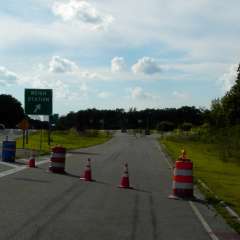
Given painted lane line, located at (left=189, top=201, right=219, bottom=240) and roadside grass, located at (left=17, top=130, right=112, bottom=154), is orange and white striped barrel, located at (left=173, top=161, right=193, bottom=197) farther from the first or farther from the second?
roadside grass, located at (left=17, top=130, right=112, bottom=154)

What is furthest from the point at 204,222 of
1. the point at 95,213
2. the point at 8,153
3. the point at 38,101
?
the point at 38,101

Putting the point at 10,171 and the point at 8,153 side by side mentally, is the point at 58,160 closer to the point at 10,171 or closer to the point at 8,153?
the point at 10,171

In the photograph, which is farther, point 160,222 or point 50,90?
point 50,90

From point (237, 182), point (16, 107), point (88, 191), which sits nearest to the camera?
point (88, 191)

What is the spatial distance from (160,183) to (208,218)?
9052mm

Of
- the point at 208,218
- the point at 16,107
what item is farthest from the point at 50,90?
the point at 16,107

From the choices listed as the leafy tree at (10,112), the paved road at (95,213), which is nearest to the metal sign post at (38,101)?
the paved road at (95,213)

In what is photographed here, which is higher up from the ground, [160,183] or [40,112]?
[40,112]

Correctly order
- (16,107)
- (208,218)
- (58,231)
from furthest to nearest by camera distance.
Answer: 1. (16,107)
2. (208,218)
3. (58,231)

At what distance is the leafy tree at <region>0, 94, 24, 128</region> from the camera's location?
180m

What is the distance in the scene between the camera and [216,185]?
77.9ft

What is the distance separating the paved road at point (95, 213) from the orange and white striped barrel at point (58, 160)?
386 centimetres

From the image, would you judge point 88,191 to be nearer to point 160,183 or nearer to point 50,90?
point 160,183

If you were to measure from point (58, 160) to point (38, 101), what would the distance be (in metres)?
26.6
